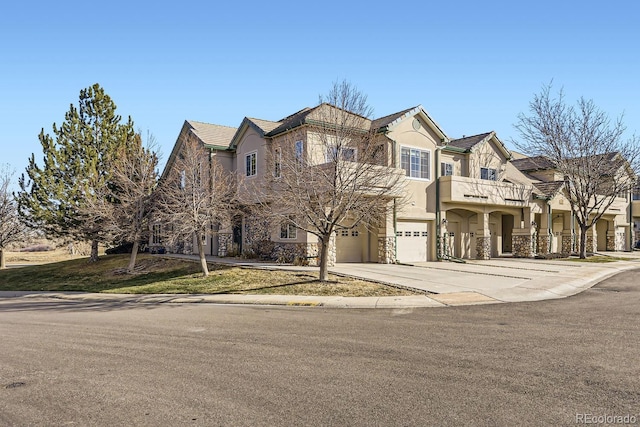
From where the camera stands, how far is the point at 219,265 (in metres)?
24.2

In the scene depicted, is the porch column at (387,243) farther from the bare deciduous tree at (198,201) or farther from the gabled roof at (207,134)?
the gabled roof at (207,134)

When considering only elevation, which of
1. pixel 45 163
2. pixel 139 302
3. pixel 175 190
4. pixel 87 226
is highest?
pixel 45 163

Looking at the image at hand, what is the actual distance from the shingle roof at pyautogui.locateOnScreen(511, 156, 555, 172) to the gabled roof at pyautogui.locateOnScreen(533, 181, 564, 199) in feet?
6.20

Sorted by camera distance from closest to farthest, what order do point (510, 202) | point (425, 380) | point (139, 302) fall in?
point (425, 380), point (139, 302), point (510, 202)

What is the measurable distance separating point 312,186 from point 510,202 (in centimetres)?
1894

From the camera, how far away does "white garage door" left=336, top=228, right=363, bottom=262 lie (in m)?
26.2

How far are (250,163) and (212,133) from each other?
4924mm

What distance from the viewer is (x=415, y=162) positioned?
1084 inches

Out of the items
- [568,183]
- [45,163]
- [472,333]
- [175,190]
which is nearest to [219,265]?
[175,190]

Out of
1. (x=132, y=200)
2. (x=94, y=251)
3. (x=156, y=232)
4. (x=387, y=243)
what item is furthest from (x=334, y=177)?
(x=94, y=251)

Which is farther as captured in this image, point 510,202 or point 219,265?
point 510,202

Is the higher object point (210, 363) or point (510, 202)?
point (510, 202)

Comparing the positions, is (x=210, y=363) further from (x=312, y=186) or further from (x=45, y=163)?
(x=45, y=163)

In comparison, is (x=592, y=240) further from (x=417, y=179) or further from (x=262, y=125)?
(x=262, y=125)
